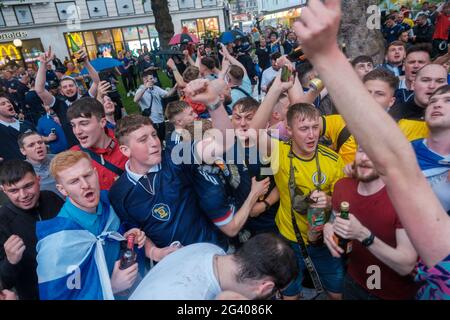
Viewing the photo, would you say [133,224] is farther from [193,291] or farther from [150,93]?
[150,93]

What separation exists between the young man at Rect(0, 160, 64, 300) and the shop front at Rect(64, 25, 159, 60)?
109 feet

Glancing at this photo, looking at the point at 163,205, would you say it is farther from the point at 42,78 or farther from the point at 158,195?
the point at 42,78

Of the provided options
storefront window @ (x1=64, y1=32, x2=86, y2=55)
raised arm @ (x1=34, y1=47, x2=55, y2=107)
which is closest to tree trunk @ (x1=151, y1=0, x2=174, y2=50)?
raised arm @ (x1=34, y1=47, x2=55, y2=107)

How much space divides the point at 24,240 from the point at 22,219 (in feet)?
0.63

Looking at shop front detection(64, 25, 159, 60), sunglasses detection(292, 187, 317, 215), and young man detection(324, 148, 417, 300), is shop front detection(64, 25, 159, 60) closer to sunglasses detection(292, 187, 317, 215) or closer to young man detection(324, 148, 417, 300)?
sunglasses detection(292, 187, 317, 215)

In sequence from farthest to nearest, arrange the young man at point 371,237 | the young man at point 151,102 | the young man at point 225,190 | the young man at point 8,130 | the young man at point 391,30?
the young man at point 391,30, the young man at point 151,102, the young man at point 8,130, the young man at point 225,190, the young man at point 371,237

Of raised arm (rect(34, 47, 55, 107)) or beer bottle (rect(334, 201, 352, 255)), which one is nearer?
beer bottle (rect(334, 201, 352, 255))

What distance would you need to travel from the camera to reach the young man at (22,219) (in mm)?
2104

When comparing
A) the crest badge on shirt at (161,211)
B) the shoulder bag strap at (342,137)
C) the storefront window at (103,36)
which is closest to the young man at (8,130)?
the crest badge on shirt at (161,211)

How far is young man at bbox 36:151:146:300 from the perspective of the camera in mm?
1807

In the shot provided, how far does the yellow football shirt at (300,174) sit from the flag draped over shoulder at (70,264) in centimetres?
160

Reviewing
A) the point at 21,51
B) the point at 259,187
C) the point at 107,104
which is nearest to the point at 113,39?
the point at 21,51

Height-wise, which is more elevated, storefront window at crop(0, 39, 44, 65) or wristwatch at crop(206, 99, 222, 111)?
storefront window at crop(0, 39, 44, 65)

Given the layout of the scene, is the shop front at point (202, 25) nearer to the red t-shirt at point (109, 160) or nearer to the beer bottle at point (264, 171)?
the red t-shirt at point (109, 160)
